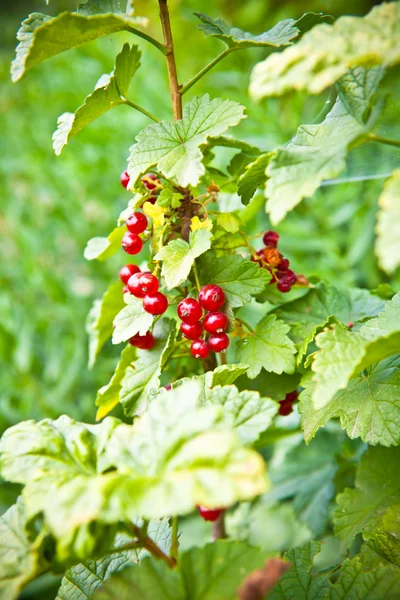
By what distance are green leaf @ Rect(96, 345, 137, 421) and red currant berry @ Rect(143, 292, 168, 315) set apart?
12 cm

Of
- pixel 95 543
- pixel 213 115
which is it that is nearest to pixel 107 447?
pixel 95 543

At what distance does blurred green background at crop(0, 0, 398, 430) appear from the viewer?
1506 mm

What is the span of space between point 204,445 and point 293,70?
0.33 metres

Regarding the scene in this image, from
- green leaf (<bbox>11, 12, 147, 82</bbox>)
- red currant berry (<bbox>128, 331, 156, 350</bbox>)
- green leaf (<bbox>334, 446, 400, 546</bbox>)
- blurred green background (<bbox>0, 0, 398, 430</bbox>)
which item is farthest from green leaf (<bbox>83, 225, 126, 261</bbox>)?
blurred green background (<bbox>0, 0, 398, 430</bbox>)

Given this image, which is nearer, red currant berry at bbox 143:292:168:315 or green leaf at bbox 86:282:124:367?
red currant berry at bbox 143:292:168:315

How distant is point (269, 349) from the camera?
0.70 m

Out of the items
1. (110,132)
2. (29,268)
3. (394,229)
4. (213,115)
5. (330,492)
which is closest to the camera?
(394,229)

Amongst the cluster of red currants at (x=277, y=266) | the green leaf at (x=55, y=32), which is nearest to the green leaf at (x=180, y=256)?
the cluster of red currants at (x=277, y=266)

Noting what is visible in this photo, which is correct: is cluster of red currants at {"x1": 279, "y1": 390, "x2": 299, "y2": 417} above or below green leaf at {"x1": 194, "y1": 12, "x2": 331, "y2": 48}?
below

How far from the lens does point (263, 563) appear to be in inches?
19.3

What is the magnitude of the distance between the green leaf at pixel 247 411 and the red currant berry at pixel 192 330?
0.12 meters

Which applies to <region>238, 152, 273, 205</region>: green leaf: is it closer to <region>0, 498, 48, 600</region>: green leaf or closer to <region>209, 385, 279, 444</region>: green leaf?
<region>209, 385, 279, 444</region>: green leaf

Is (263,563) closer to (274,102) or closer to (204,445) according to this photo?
(204,445)

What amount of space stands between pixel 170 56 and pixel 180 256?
26 cm
